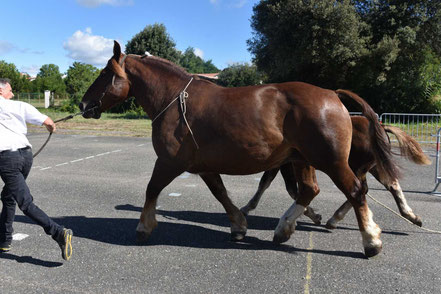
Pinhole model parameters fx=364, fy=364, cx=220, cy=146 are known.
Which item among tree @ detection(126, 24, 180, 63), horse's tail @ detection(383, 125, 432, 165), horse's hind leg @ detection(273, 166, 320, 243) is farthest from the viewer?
tree @ detection(126, 24, 180, 63)

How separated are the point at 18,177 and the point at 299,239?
123 inches

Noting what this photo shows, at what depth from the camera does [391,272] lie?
11.2 ft

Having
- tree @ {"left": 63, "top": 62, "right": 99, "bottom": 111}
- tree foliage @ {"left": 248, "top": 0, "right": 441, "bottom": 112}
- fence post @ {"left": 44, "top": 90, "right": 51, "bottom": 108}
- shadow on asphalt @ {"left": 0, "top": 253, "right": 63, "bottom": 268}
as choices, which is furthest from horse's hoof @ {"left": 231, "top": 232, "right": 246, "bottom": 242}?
fence post @ {"left": 44, "top": 90, "right": 51, "bottom": 108}

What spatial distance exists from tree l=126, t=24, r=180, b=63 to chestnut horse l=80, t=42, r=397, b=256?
27232 millimetres

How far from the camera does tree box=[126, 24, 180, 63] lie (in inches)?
1203

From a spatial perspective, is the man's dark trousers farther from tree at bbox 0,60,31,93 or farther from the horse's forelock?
tree at bbox 0,60,31,93

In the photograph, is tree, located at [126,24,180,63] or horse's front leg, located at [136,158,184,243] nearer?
horse's front leg, located at [136,158,184,243]

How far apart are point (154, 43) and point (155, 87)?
28130 mm

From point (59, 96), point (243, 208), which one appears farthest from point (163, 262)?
point (59, 96)

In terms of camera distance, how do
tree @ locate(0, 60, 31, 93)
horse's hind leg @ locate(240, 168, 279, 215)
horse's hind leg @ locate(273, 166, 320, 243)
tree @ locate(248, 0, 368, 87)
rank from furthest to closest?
tree @ locate(0, 60, 31, 93)
tree @ locate(248, 0, 368, 87)
horse's hind leg @ locate(240, 168, 279, 215)
horse's hind leg @ locate(273, 166, 320, 243)

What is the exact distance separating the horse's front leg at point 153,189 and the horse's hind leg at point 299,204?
4.21 ft

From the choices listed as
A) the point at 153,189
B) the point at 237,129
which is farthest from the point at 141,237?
the point at 237,129

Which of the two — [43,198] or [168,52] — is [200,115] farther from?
[168,52]

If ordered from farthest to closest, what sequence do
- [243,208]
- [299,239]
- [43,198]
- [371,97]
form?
[371,97] → [43,198] → [243,208] → [299,239]
